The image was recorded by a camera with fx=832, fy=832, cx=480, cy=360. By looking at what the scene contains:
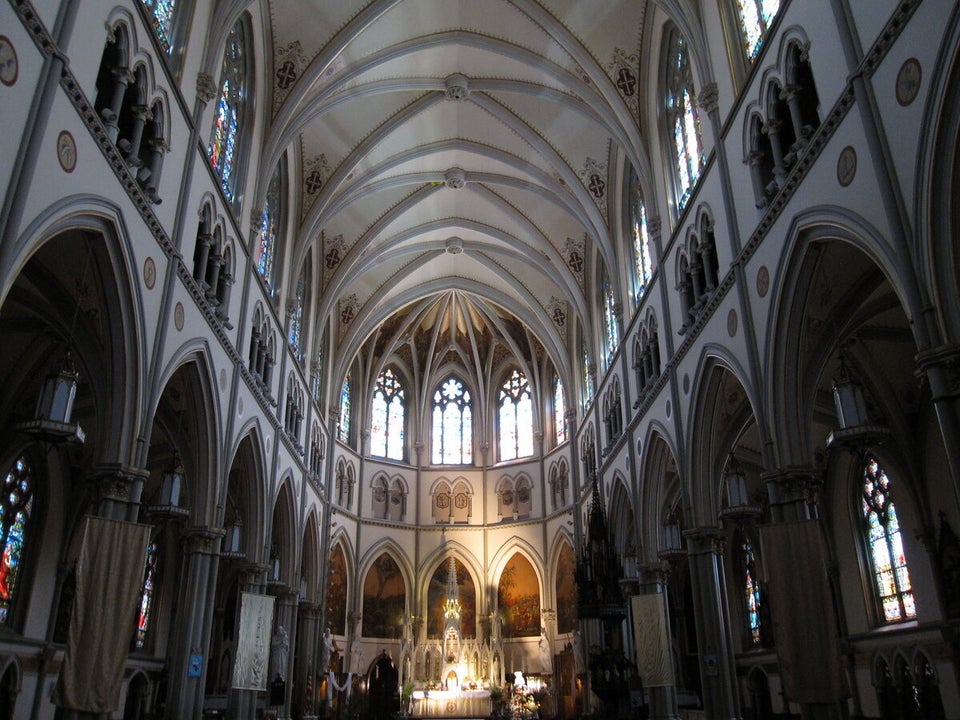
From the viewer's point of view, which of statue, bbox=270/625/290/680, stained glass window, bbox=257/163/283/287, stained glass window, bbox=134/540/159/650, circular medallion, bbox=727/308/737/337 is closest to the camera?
circular medallion, bbox=727/308/737/337

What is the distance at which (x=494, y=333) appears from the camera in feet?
125

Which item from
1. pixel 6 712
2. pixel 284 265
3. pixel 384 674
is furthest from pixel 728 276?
pixel 384 674

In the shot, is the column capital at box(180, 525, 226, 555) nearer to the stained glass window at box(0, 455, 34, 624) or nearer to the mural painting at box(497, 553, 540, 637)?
the stained glass window at box(0, 455, 34, 624)

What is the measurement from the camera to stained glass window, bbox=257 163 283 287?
71.0ft

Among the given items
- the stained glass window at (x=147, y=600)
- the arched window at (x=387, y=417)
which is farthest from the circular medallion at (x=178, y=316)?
the arched window at (x=387, y=417)

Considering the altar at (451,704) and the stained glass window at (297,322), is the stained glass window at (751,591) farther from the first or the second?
the stained glass window at (297,322)

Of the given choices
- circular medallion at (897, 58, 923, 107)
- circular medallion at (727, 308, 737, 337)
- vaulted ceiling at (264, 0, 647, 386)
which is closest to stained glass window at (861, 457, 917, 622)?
circular medallion at (727, 308, 737, 337)

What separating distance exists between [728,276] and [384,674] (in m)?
24.4

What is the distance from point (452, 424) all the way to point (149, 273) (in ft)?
86.1

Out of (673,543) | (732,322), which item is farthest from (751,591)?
(732,322)

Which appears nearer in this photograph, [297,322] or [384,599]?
[297,322]

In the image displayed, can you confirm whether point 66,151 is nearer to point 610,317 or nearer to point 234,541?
point 234,541

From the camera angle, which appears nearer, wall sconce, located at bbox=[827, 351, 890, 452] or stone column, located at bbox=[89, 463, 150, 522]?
wall sconce, located at bbox=[827, 351, 890, 452]

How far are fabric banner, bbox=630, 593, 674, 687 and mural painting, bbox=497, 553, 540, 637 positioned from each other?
13351 mm
